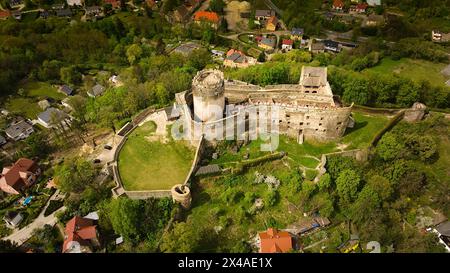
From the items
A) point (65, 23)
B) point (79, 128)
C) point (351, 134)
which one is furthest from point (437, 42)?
point (65, 23)

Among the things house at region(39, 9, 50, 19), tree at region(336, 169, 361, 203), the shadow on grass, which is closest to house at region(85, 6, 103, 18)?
house at region(39, 9, 50, 19)

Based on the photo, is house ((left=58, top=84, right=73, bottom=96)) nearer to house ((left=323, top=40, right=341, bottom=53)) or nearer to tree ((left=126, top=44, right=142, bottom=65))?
tree ((left=126, top=44, right=142, bottom=65))

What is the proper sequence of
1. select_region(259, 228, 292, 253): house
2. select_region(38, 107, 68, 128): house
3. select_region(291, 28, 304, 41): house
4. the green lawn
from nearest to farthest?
select_region(259, 228, 292, 253): house, the green lawn, select_region(38, 107, 68, 128): house, select_region(291, 28, 304, 41): house

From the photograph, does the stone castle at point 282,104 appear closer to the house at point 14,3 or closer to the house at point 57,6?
the house at point 57,6

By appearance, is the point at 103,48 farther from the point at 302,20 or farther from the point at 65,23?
the point at 302,20

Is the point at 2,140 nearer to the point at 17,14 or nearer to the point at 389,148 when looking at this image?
the point at 17,14

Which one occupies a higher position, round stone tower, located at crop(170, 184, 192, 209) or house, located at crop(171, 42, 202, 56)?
house, located at crop(171, 42, 202, 56)

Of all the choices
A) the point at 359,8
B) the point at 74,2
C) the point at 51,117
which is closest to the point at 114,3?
the point at 74,2
